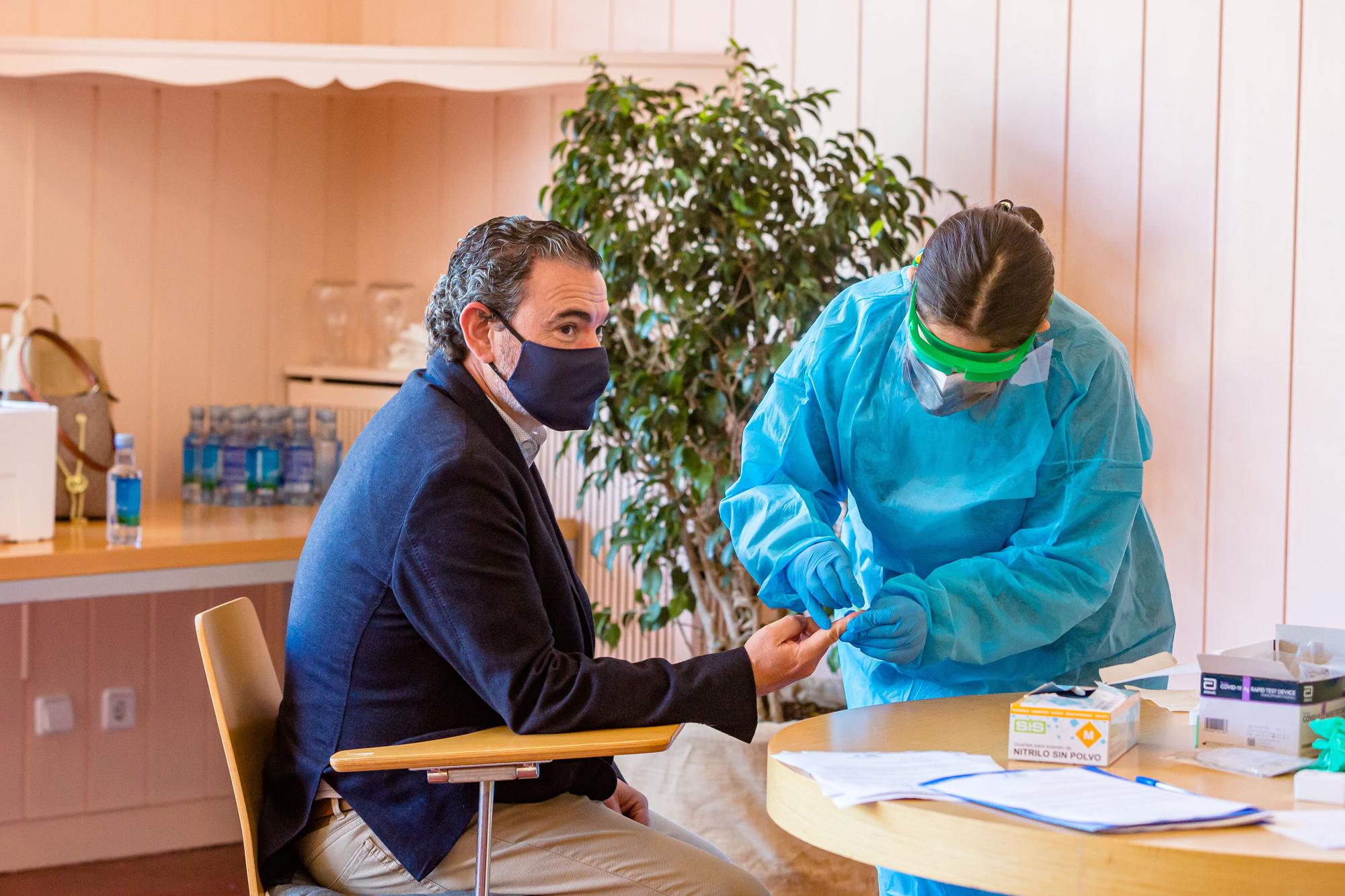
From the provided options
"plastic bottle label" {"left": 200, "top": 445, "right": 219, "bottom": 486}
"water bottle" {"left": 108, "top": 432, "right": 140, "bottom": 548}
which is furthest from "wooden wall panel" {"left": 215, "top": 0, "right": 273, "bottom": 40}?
"water bottle" {"left": 108, "top": 432, "right": 140, "bottom": 548}

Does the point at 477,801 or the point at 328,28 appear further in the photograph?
the point at 328,28

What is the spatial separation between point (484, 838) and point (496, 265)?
70cm

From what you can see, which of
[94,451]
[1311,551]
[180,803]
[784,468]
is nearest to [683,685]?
[784,468]

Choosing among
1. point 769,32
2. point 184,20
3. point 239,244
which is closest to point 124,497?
point 239,244

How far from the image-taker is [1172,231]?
2.57 metres

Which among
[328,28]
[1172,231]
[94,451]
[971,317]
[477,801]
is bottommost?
[477,801]

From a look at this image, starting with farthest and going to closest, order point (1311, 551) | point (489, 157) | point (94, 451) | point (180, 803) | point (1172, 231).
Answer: point (489, 157)
point (180, 803)
point (94, 451)
point (1172, 231)
point (1311, 551)

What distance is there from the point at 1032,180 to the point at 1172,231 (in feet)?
1.11

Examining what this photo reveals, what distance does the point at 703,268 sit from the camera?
2846 mm

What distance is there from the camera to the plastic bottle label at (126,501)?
3035 millimetres

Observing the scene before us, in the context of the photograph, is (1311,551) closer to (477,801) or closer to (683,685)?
(683,685)

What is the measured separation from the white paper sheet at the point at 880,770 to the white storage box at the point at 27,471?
206 cm

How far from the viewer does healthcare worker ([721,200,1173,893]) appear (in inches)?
64.4

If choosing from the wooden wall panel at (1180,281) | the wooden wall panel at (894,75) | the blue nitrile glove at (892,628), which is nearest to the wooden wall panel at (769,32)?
the wooden wall panel at (894,75)
